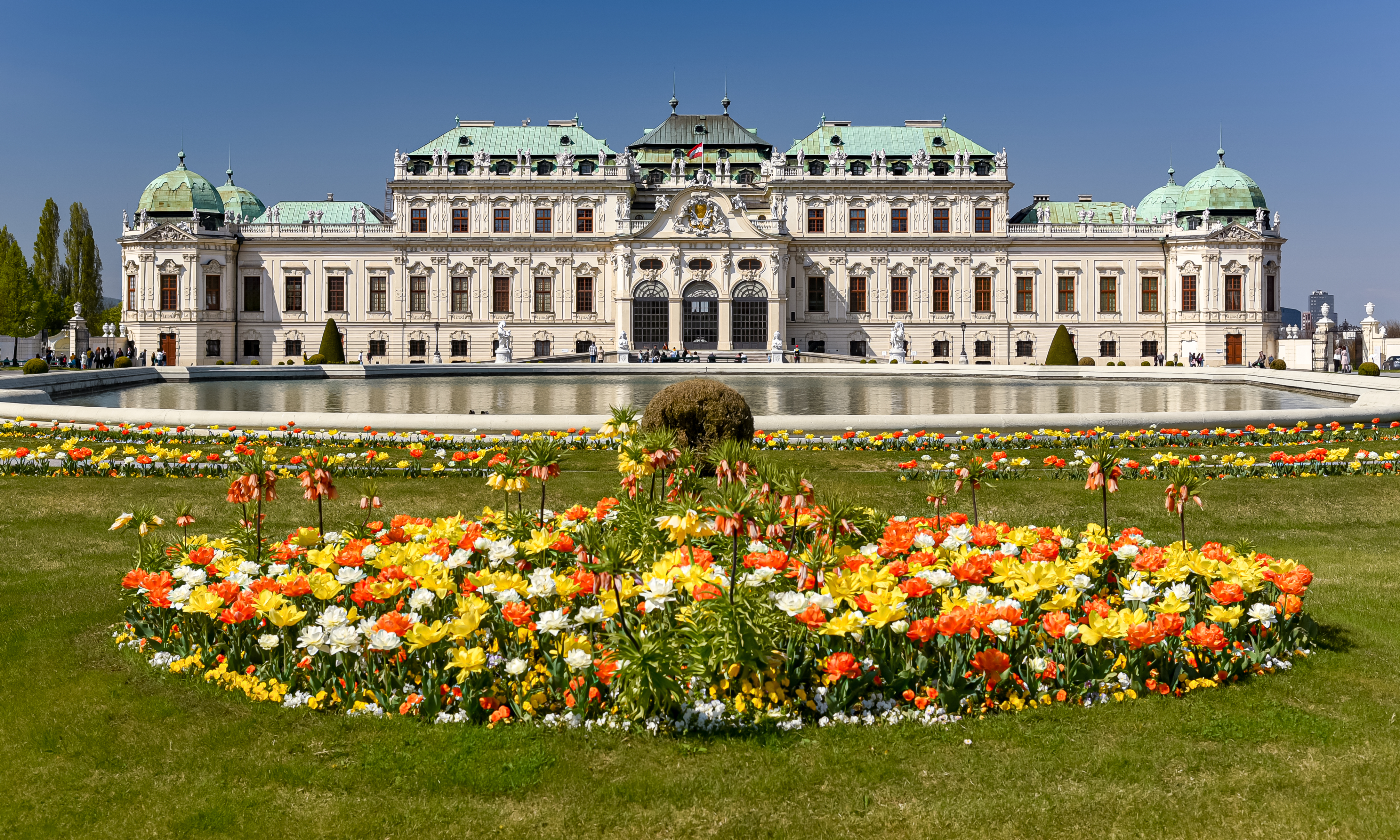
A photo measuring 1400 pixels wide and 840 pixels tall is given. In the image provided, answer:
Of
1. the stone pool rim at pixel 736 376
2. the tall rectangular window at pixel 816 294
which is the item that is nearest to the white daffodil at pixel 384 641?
the stone pool rim at pixel 736 376

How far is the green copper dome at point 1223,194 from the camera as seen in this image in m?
70.9

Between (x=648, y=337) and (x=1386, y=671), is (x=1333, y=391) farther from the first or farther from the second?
(x=648, y=337)

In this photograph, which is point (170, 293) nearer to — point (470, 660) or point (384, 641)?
point (384, 641)

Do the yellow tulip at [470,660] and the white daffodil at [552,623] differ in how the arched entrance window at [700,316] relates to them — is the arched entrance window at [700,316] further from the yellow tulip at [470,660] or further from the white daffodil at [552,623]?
the yellow tulip at [470,660]

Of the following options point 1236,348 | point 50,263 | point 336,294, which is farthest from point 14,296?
point 1236,348

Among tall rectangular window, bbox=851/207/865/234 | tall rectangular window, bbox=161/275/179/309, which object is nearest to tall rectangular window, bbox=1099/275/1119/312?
tall rectangular window, bbox=851/207/865/234

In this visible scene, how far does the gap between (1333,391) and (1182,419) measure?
57.7ft

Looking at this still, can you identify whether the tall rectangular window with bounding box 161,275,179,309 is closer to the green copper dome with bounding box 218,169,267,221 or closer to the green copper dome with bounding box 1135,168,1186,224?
the green copper dome with bounding box 218,169,267,221

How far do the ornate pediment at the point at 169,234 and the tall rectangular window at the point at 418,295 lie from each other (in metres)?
13.7

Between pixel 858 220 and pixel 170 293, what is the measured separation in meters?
44.9

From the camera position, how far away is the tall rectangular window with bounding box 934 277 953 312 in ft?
236

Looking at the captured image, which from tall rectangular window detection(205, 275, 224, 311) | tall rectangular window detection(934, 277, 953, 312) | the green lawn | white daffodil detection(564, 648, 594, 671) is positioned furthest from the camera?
tall rectangular window detection(934, 277, 953, 312)

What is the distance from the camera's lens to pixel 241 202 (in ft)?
252

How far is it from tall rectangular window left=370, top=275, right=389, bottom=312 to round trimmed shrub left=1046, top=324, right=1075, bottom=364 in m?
42.1
